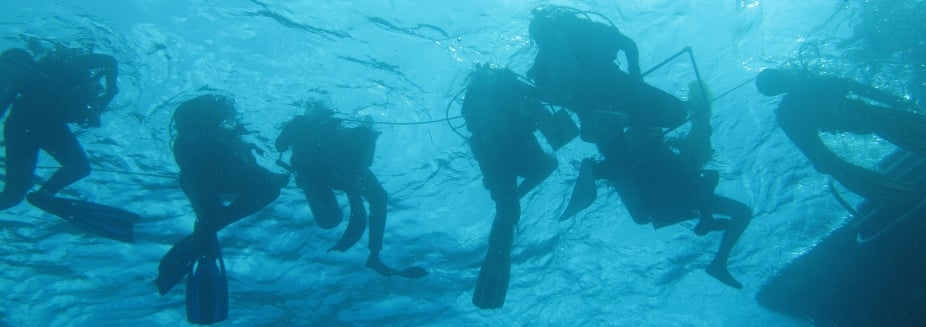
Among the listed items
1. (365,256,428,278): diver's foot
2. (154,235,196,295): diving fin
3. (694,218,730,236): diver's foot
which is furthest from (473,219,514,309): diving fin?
(154,235,196,295): diving fin

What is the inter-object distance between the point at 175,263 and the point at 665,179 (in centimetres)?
719

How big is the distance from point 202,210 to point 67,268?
12.2 meters

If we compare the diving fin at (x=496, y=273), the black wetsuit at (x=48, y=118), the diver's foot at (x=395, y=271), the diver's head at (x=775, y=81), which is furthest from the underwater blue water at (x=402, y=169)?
the diving fin at (x=496, y=273)

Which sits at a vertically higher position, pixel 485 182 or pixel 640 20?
pixel 640 20

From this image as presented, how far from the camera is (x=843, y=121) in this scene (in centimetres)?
746

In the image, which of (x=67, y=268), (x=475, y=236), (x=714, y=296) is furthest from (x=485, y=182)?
(x=714, y=296)

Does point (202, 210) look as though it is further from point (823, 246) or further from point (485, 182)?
point (823, 246)

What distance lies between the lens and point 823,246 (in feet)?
41.5

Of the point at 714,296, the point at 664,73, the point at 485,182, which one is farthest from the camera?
the point at 714,296

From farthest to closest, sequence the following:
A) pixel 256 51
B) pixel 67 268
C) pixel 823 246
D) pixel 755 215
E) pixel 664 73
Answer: pixel 755 215 → pixel 67 268 → pixel 823 246 → pixel 664 73 → pixel 256 51

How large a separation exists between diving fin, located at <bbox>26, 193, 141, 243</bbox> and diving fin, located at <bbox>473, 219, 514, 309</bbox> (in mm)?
4946

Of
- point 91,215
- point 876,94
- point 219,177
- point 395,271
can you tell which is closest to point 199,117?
point 219,177

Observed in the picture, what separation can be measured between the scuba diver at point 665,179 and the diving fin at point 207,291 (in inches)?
196

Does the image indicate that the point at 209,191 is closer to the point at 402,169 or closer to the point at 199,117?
the point at 199,117
